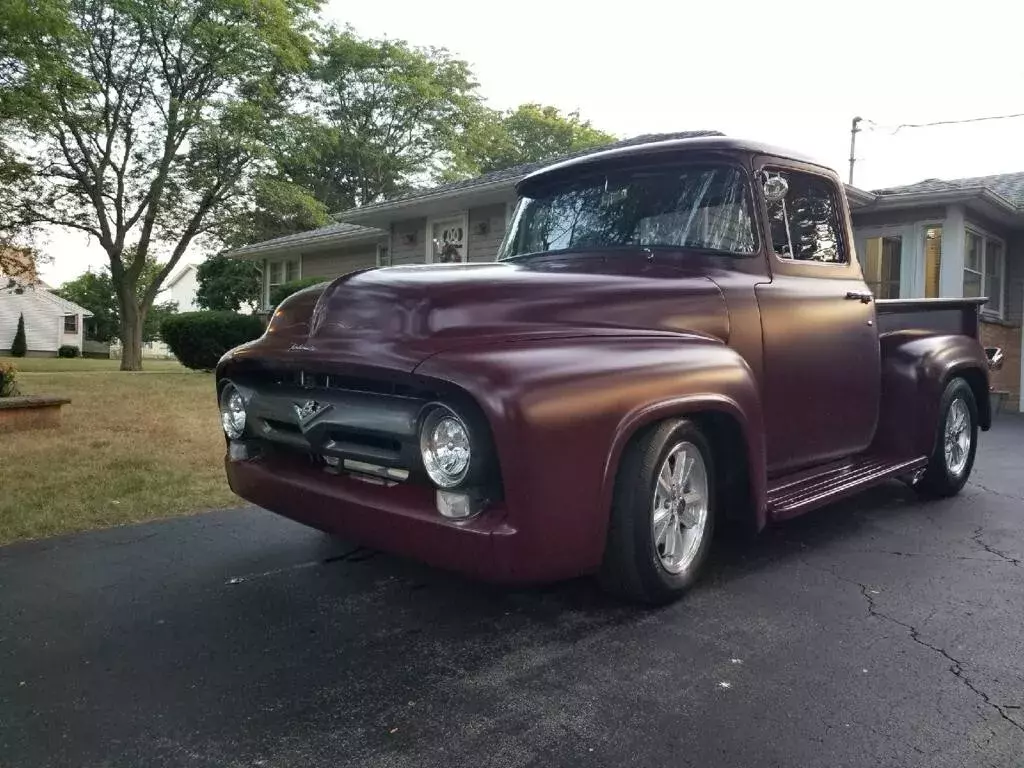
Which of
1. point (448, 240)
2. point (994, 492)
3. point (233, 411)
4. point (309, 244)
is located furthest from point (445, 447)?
point (309, 244)

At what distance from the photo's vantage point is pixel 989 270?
14.5 meters

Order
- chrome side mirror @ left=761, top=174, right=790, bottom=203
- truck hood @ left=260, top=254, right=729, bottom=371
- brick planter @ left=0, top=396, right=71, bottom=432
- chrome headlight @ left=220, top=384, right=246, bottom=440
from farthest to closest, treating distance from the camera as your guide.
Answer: brick planter @ left=0, top=396, right=71, bottom=432 → chrome side mirror @ left=761, top=174, right=790, bottom=203 → chrome headlight @ left=220, top=384, right=246, bottom=440 → truck hood @ left=260, top=254, right=729, bottom=371

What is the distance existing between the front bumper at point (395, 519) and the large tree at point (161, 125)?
1977 cm

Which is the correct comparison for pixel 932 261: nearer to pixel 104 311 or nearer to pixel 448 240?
pixel 448 240

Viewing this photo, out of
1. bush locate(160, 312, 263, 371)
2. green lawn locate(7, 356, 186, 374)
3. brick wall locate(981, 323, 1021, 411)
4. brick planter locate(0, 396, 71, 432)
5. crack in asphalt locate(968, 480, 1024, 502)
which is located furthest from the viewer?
green lawn locate(7, 356, 186, 374)

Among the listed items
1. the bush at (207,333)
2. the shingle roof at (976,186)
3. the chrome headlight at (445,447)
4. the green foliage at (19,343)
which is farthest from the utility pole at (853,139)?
the green foliage at (19,343)

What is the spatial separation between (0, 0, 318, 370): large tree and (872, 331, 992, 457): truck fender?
20.3 metres

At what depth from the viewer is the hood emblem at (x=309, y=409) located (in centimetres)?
303

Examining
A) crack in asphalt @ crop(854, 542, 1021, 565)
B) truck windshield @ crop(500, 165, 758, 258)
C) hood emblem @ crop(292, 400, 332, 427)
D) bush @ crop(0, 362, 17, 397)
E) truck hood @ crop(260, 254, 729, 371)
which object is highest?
truck windshield @ crop(500, 165, 758, 258)

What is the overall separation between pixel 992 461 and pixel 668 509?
5.64 meters

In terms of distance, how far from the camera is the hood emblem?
303 centimetres

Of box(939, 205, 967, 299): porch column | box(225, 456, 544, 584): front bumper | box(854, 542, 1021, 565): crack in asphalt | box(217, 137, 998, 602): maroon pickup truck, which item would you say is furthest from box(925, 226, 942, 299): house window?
box(225, 456, 544, 584): front bumper

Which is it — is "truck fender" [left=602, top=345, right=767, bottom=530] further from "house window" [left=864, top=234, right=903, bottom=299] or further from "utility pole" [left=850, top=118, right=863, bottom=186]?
"utility pole" [left=850, top=118, right=863, bottom=186]

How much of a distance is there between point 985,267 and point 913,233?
1.97 m
